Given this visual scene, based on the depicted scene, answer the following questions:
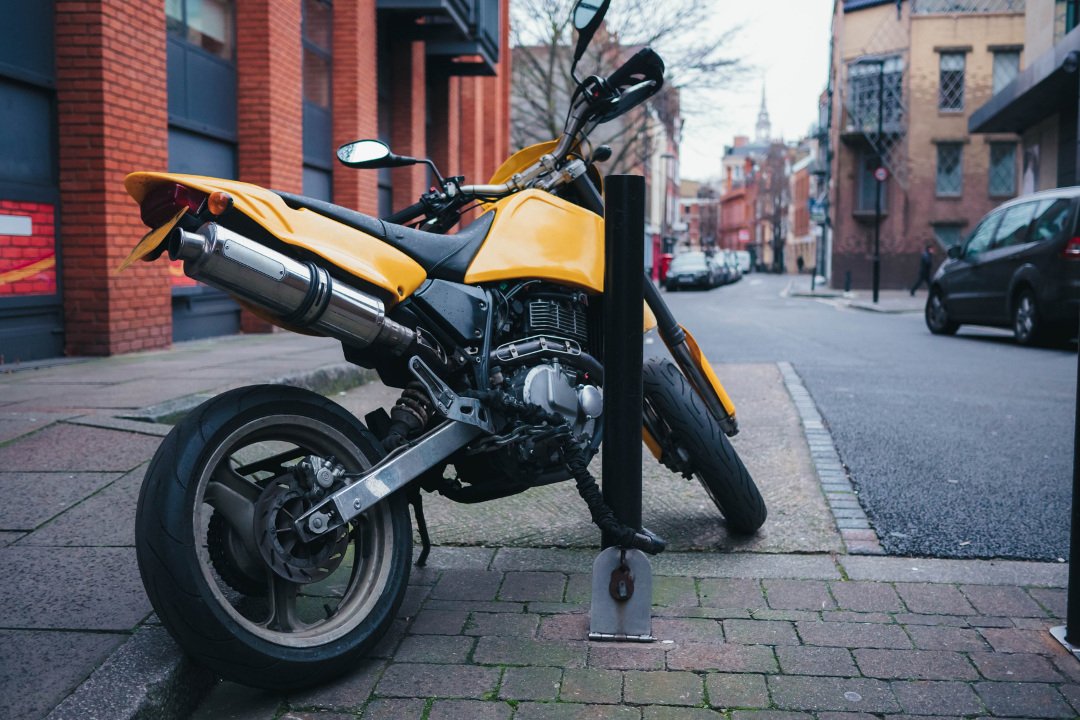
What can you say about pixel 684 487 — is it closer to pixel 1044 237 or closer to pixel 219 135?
pixel 219 135

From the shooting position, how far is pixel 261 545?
244 cm

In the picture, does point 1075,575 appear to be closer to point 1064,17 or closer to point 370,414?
point 370,414

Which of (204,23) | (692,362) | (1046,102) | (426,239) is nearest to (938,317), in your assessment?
(1046,102)

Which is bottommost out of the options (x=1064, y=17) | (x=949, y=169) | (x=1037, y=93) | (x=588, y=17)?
(x=588, y=17)

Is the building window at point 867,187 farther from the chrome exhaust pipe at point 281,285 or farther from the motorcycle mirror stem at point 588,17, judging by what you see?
the chrome exhaust pipe at point 281,285

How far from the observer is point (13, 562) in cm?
293

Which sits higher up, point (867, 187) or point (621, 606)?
point (867, 187)

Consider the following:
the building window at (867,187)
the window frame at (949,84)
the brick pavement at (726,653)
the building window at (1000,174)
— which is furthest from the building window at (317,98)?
the building window at (1000,174)

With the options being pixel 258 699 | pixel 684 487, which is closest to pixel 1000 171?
pixel 684 487

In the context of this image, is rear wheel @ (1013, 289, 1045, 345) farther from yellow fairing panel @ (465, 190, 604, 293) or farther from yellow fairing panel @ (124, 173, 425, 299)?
yellow fairing panel @ (124, 173, 425, 299)

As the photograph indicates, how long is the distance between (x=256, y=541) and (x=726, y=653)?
125 centimetres

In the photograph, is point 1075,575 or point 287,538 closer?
point 287,538

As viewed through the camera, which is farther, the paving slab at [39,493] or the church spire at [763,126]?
the church spire at [763,126]

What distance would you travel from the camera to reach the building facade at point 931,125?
40.8 m
